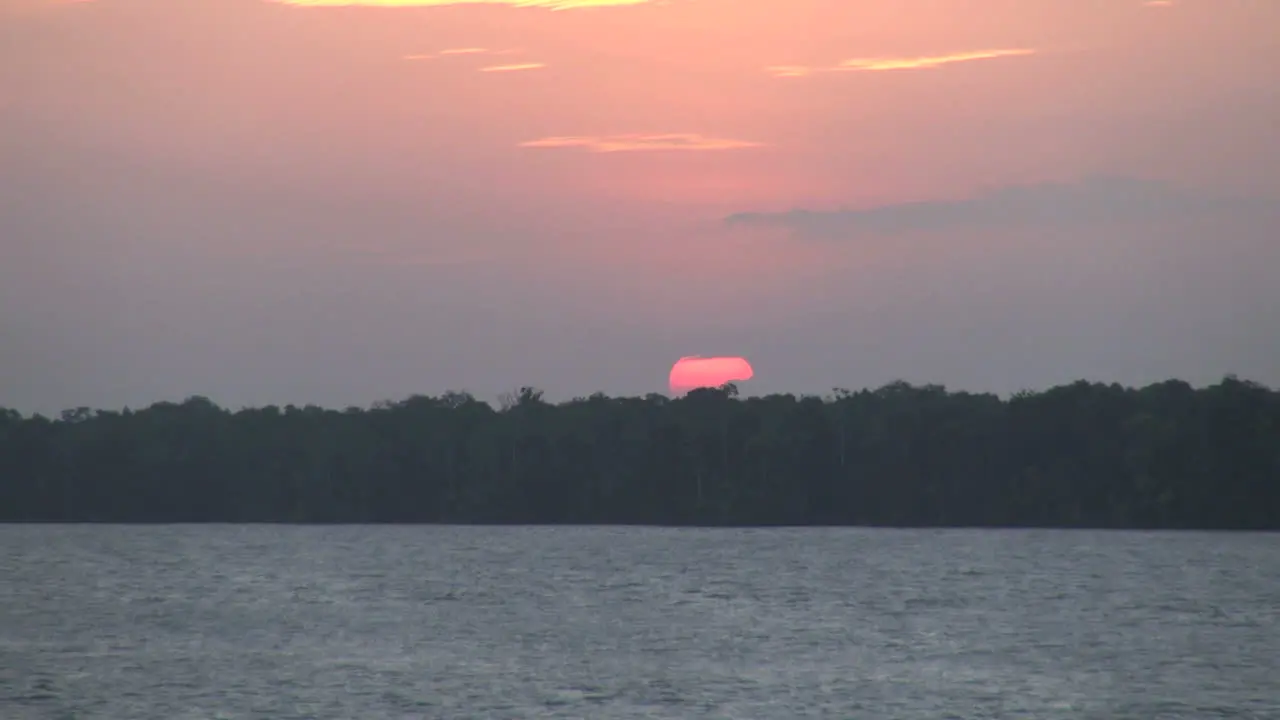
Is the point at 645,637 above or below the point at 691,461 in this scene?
below

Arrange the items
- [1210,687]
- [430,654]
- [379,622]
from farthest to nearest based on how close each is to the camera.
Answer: [379,622], [430,654], [1210,687]

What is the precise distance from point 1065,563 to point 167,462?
348ft

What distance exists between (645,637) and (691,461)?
106m

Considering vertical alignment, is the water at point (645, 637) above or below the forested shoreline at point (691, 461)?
below

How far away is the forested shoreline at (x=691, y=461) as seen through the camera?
135 m

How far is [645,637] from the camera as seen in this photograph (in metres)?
53.4

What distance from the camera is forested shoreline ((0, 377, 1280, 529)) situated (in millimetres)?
134750

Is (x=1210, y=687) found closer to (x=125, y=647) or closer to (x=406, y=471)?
(x=125, y=647)

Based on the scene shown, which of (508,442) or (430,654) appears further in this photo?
(508,442)

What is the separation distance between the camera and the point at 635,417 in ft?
545

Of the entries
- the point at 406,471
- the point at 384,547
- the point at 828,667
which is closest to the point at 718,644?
the point at 828,667

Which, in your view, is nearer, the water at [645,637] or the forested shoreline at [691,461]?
the water at [645,637]

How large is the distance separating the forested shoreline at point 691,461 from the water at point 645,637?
25476mm

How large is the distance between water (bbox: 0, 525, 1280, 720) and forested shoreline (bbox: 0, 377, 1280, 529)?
25476 mm
